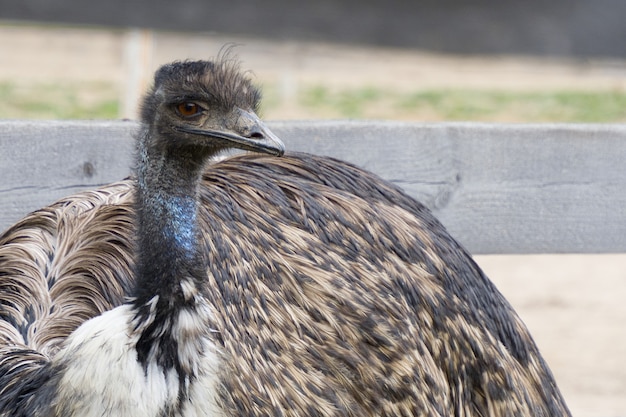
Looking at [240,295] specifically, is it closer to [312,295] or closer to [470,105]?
[312,295]

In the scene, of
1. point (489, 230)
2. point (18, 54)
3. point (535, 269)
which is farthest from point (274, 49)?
point (489, 230)

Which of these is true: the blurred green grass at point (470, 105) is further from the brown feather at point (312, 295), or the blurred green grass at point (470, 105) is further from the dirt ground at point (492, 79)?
the brown feather at point (312, 295)

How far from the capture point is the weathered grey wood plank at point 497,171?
156 inches

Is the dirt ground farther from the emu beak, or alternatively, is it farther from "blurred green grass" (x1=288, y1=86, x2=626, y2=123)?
the emu beak

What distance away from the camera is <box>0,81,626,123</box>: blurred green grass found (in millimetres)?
12984

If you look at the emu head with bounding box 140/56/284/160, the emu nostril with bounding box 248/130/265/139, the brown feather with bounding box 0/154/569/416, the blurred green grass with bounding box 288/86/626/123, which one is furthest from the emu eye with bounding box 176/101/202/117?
the blurred green grass with bounding box 288/86/626/123

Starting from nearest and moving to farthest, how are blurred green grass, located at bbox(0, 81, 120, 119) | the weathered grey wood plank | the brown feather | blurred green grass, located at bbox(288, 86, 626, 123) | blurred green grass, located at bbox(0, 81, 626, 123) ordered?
the brown feather → the weathered grey wood plank → blurred green grass, located at bbox(0, 81, 120, 119) → blurred green grass, located at bbox(0, 81, 626, 123) → blurred green grass, located at bbox(288, 86, 626, 123)

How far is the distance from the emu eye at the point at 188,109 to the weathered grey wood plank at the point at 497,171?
2.98 feet

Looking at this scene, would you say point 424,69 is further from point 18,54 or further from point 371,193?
point 371,193

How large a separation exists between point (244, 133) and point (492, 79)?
1453cm

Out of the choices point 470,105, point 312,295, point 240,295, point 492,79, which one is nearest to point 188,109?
point 240,295

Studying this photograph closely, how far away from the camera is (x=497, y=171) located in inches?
158

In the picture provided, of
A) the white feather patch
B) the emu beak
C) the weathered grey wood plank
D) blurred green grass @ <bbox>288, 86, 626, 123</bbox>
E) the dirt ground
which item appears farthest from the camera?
blurred green grass @ <bbox>288, 86, 626, 123</bbox>

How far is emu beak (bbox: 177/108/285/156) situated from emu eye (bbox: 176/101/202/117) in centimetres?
5
